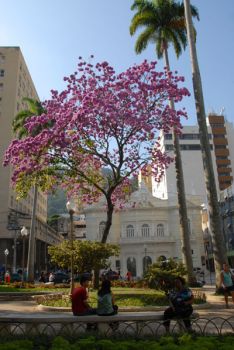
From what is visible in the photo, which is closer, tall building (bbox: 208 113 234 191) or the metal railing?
the metal railing

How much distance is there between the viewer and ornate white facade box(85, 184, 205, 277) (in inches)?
2178

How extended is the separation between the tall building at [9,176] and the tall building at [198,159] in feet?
72.8

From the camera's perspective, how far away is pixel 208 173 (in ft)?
56.6

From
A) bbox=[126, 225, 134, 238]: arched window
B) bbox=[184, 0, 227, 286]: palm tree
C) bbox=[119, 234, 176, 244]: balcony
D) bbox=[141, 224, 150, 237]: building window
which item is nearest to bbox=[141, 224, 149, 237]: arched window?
bbox=[141, 224, 150, 237]: building window

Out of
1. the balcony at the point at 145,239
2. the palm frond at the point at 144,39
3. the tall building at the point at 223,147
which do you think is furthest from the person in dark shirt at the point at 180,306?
the tall building at the point at 223,147

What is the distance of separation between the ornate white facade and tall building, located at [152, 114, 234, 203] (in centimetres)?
472

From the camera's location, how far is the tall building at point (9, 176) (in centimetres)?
4769

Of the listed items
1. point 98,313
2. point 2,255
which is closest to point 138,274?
point 2,255

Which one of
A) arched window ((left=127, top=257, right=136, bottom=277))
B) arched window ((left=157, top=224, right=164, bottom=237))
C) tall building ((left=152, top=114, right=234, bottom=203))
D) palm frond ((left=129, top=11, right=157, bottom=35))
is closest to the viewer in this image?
palm frond ((left=129, top=11, right=157, bottom=35))

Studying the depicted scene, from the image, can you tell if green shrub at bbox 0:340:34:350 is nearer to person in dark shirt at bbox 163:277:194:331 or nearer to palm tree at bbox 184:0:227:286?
person in dark shirt at bbox 163:277:194:331

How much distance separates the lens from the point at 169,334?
22.8 ft

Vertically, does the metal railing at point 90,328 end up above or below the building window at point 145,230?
below

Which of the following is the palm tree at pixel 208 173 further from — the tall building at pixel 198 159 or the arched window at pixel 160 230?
the tall building at pixel 198 159

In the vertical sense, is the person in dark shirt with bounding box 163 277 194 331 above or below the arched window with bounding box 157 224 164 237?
below
